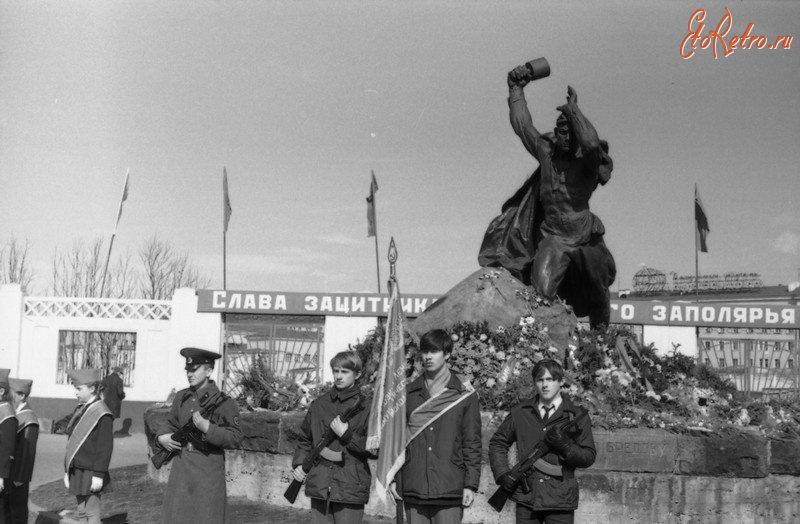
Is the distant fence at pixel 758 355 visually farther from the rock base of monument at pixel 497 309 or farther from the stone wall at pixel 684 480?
the stone wall at pixel 684 480

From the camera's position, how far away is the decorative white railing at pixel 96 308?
18375mm

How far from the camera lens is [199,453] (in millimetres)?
4949

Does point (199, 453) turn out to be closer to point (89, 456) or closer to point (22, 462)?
point (89, 456)


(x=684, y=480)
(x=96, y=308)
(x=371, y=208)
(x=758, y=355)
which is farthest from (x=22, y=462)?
(x=371, y=208)

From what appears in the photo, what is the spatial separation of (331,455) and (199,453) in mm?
992

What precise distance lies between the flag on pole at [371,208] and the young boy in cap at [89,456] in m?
16.9

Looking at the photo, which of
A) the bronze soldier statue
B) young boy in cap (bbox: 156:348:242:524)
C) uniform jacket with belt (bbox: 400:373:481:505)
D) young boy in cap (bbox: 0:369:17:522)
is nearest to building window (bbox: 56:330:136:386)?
young boy in cap (bbox: 0:369:17:522)

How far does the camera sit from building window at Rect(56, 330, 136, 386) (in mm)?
18375

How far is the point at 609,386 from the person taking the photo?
688 cm

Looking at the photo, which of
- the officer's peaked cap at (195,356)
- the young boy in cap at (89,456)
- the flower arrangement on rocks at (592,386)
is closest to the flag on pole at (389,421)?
the officer's peaked cap at (195,356)

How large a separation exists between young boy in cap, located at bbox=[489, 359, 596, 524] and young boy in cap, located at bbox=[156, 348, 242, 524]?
65.8 inches

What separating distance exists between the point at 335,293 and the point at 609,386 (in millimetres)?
12402

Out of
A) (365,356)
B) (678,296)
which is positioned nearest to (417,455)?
(365,356)

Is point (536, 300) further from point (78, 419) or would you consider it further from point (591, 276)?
point (78, 419)
